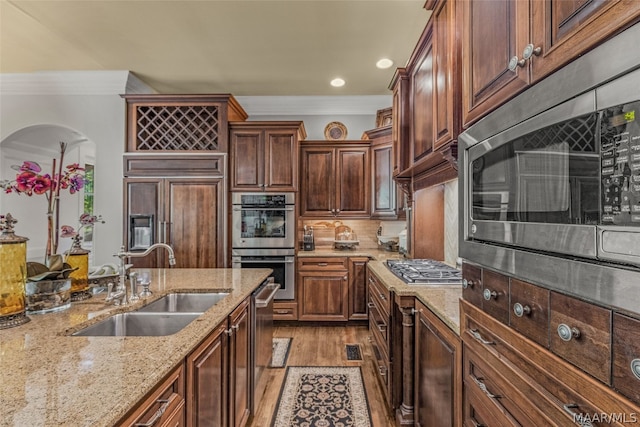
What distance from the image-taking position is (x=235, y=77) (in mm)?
3980

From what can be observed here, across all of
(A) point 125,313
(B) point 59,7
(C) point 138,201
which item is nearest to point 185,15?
(B) point 59,7

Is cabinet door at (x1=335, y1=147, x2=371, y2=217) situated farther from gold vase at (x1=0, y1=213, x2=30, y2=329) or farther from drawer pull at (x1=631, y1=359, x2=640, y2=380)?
drawer pull at (x1=631, y1=359, x2=640, y2=380)

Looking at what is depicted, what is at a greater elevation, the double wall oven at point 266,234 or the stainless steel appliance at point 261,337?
the double wall oven at point 266,234

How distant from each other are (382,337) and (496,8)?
2027 millimetres

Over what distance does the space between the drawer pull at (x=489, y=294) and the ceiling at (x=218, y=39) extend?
99.8 inches

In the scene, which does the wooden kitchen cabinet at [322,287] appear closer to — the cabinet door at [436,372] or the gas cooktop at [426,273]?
the gas cooktop at [426,273]

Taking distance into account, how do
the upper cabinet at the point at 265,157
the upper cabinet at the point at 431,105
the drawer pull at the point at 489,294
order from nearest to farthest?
the drawer pull at the point at 489,294 < the upper cabinet at the point at 431,105 < the upper cabinet at the point at 265,157

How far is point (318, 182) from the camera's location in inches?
169

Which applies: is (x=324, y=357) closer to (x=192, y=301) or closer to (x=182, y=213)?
(x=192, y=301)

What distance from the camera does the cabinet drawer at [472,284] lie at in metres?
1.05

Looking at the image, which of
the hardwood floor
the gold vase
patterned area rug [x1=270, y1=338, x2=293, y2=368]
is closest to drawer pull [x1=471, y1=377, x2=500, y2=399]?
the hardwood floor

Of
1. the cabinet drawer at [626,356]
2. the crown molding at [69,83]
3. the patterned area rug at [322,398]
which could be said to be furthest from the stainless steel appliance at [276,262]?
the cabinet drawer at [626,356]

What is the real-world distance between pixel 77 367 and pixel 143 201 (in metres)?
3.28

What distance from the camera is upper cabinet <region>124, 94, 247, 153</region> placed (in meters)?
3.81
